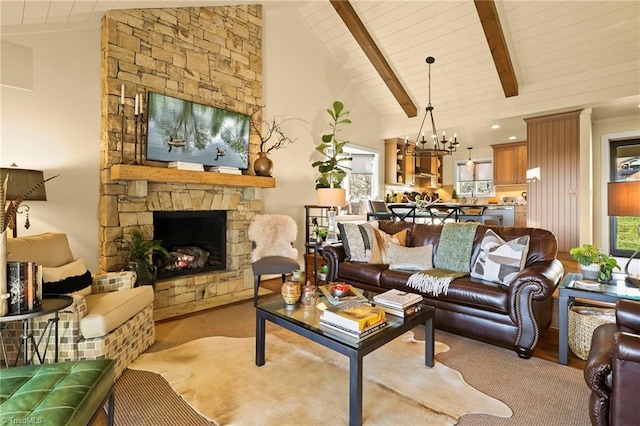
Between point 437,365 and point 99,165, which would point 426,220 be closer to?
point 437,365

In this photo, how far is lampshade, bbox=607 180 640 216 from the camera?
7.33 feet

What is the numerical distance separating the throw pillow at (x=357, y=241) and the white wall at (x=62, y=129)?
8.78ft

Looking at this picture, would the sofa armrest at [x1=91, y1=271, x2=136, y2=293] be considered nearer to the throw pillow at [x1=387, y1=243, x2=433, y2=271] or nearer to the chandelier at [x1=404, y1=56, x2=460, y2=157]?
the throw pillow at [x1=387, y1=243, x2=433, y2=271]

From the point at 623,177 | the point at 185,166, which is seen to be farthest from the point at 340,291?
the point at 623,177

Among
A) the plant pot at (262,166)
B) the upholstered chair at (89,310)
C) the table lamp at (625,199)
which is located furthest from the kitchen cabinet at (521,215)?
the upholstered chair at (89,310)

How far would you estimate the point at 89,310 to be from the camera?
2.21m

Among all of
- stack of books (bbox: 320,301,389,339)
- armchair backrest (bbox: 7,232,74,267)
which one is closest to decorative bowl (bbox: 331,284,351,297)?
stack of books (bbox: 320,301,389,339)

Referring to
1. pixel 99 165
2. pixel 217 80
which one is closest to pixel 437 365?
pixel 99 165

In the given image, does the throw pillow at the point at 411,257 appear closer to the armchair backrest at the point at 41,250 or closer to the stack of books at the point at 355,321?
the stack of books at the point at 355,321

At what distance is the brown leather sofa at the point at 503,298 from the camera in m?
2.49

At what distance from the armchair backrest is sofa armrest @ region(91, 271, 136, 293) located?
26 centimetres

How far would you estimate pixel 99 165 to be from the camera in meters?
3.45

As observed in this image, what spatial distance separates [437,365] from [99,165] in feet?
12.0

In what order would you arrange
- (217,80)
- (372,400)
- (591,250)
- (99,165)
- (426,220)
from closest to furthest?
(372,400), (591,250), (99,165), (217,80), (426,220)
